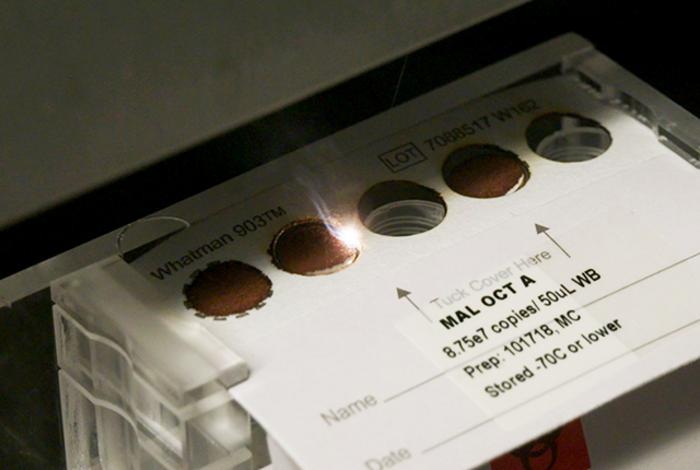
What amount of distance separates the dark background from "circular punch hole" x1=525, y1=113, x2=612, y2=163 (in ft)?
0.38

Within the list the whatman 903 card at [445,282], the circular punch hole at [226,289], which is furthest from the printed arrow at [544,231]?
the circular punch hole at [226,289]

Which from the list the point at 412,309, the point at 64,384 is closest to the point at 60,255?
the point at 64,384

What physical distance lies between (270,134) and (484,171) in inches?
5.8

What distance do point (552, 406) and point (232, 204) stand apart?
220 millimetres

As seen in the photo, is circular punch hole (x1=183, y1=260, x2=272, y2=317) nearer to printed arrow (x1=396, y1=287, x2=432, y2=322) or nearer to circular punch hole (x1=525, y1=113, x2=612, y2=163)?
printed arrow (x1=396, y1=287, x2=432, y2=322)

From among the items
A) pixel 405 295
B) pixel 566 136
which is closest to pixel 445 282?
pixel 405 295

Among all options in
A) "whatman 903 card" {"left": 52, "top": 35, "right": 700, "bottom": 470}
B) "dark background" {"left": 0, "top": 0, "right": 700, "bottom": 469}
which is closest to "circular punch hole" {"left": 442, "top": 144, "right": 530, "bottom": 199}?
"whatman 903 card" {"left": 52, "top": 35, "right": 700, "bottom": 470}

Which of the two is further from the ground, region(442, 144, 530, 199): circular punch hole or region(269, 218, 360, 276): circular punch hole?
region(442, 144, 530, 199): circular punch hole

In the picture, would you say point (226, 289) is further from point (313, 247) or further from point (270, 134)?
point (270, 134)

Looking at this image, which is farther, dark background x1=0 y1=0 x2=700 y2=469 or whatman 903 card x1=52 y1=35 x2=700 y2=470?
dark background x1=0 y1=0 x2=700 y2=469

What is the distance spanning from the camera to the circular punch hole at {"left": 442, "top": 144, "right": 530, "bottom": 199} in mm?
992

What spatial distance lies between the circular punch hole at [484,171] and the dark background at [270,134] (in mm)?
118

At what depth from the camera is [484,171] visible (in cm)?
100

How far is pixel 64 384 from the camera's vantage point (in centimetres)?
97
